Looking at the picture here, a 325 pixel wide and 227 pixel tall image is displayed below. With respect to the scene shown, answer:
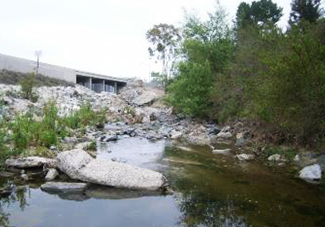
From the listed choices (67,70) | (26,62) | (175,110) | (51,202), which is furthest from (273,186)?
(67,70)

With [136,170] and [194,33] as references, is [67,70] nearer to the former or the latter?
[194,33]

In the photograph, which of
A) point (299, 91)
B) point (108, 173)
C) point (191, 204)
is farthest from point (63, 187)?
point (299, 91)

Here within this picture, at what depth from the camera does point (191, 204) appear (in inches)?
203

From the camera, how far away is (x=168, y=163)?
8125 mm

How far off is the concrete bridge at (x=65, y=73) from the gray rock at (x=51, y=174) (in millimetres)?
23745

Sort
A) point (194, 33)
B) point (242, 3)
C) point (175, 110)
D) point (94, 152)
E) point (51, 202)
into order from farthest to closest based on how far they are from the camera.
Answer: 1. point (242, 3)
2. point (175, 110)
3. point (194, 33)
4. point (94, 152)
5. point (51, 202)

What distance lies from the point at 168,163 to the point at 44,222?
4.27 meters

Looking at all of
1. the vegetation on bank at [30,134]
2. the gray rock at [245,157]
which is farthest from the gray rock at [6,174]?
the gray rock at [245,157]

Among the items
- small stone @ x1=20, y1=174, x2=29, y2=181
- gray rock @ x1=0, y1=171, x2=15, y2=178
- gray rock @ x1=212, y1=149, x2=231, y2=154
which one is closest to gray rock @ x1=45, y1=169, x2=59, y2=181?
small stone @ x1=20, y1=174, x2=29, y2=181

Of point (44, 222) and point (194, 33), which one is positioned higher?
point (194, 33)

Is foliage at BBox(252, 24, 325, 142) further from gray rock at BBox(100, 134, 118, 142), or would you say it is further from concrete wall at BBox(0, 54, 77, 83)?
concrete wall at BBox(0, 54, 77, 83)

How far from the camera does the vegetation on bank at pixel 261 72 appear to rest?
26.5 ft

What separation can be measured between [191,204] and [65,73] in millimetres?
31642

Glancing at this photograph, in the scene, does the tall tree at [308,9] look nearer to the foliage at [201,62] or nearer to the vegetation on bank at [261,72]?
the vegetation on bank at [261,72]
